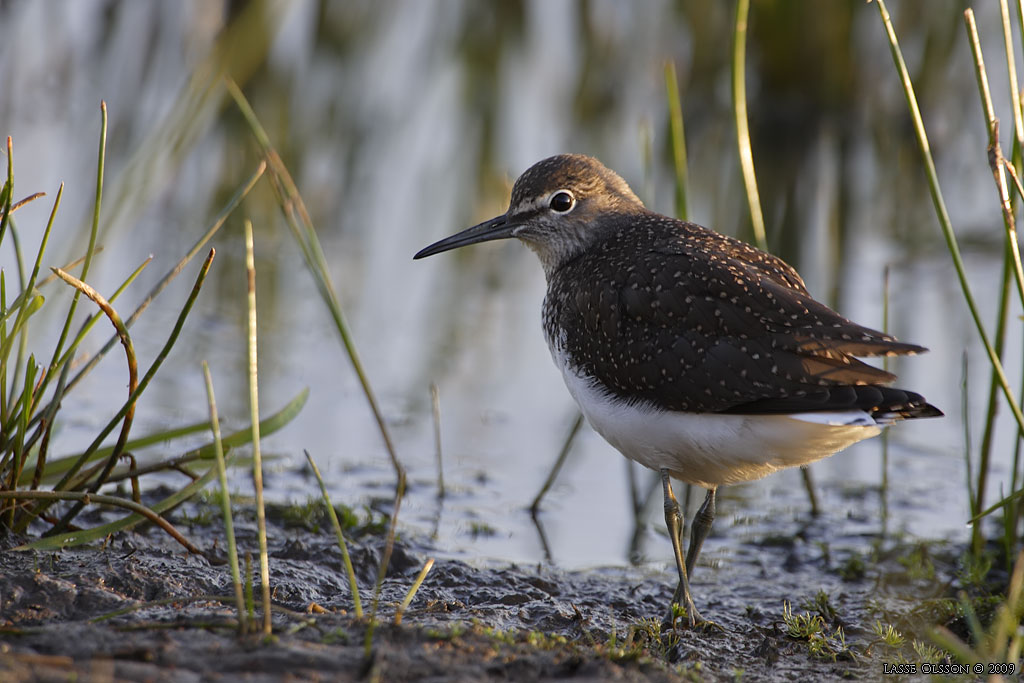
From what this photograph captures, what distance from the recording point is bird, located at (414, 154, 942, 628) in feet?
15.9

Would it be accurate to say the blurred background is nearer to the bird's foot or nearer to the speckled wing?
the bird's foot

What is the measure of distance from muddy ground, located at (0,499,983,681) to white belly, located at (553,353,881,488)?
737 mm

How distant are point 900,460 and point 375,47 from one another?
8335 mm

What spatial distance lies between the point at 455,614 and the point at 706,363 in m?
1.49

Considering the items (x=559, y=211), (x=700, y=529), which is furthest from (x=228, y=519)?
(x=559, y=211)

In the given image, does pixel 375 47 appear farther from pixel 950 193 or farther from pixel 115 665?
pixel 115 665

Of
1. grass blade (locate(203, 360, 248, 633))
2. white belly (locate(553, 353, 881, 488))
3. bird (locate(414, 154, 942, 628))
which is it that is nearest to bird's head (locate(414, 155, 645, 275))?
bird (locate(414, 154, 942, 628))

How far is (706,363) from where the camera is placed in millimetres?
5113

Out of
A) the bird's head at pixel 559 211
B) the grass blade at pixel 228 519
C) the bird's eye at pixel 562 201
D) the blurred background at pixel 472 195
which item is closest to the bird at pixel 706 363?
the bird's head at pixel 559 211

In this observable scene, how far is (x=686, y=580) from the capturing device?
5438mm

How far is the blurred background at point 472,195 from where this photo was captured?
24.3 ft

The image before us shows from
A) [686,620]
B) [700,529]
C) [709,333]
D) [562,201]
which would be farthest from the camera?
[562,201]

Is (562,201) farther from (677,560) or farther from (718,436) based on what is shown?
(677,560)

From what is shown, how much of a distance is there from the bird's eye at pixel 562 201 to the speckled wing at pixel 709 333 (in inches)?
30.5
